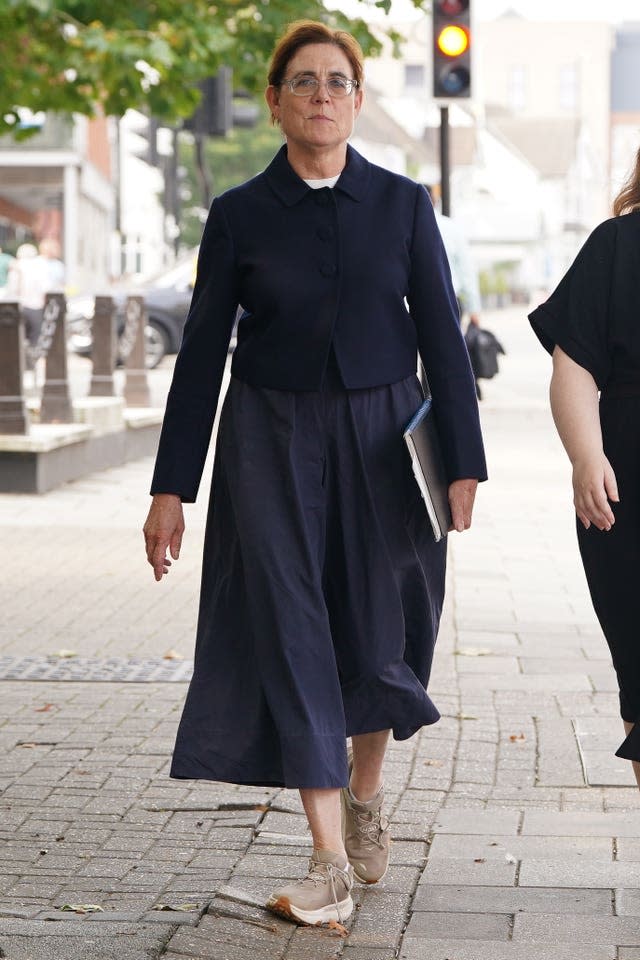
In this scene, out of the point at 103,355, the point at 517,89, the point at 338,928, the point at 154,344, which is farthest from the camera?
the point at 517,89

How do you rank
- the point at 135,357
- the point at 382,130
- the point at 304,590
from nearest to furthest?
1. the point at 304,590
2. the point at 135,357
3. the point at 382,130

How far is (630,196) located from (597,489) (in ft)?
2.21

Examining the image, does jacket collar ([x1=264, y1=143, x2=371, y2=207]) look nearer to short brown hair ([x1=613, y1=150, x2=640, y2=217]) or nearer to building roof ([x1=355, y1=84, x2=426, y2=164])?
short brown hair ([x1=613, y1=150, x2=640, y2=217])

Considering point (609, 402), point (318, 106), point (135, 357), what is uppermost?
point (318, 106)

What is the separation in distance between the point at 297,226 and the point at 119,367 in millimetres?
22675

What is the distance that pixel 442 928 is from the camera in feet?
13.2

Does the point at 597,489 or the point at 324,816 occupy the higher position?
the point at 597,489

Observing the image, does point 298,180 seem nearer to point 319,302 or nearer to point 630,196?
point 319,302

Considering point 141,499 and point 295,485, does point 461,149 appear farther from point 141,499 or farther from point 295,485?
point 295,485

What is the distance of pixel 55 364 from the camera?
559 inches

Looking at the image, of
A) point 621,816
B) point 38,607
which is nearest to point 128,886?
point 621,816

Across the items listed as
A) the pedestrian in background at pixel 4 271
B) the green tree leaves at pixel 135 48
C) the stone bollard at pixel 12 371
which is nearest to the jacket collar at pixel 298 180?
the stone bollard at pixel 12 371

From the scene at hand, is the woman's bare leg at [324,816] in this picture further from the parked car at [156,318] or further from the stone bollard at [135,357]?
the parked car at [156,318]

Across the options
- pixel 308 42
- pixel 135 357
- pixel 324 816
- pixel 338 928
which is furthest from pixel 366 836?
pixel 135 357
